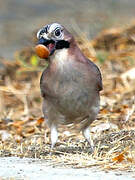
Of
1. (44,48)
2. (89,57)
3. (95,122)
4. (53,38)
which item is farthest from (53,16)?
(44,48)

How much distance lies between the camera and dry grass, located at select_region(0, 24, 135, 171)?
164 inches

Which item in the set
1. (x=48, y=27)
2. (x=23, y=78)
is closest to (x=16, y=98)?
(x=23, y=78)

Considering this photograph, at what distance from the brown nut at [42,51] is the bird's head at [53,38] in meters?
0.05

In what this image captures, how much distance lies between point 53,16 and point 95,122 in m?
6.92

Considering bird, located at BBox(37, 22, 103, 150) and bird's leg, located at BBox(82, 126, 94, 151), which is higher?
bird, located at BBox(37, 22, 103, 150)

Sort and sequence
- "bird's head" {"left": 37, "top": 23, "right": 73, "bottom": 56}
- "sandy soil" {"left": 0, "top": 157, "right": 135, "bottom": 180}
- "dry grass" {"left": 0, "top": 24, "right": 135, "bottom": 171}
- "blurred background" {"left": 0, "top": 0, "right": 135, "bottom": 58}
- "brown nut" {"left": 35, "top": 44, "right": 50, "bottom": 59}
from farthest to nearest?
"blurred background" {"left": 0, "top": 0, "right": 135, "bottom": 58}
"bird's head" {"left": 37, "top": 23, "right": 73, "bottom": 56}
"brown nut" {"left": 35, "top": 44, "right": 50, "bottom": 59}
"dry grass" {"left": 0, "top": 24, "right": 135, "bottom": 171}
"sandy soil" {"left": 0, "top": 157, "right": 135, "bottom": 180}

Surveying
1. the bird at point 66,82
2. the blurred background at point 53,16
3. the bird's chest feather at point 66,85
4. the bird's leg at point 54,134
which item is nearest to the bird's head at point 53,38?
the bird at point 66,82

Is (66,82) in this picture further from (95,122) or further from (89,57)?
(89,57)

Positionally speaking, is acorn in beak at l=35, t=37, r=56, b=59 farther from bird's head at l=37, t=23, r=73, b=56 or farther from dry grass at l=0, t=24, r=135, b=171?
dry grass at l=0, t=24, r=135, b=171

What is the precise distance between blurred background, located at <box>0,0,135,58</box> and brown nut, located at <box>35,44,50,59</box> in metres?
5.89

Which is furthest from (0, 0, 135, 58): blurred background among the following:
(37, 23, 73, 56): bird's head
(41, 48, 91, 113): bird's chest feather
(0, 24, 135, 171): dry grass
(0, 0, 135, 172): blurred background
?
(37, 23, 73, 56): bird's head

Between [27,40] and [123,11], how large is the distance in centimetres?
265

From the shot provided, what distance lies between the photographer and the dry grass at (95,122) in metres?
4.18

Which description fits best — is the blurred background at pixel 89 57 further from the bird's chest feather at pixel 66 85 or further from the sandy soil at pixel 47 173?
the bird's chest feather at pixel 66 85
